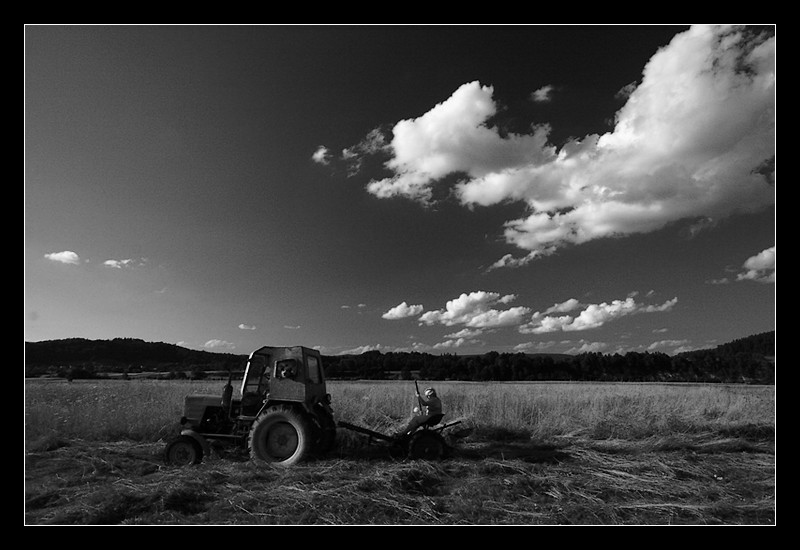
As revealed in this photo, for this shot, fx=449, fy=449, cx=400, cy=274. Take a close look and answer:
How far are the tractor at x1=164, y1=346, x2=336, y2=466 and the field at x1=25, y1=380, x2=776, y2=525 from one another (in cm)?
30

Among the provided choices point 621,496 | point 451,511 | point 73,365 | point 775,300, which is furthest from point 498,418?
point 73,365

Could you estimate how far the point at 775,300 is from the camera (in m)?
4.79

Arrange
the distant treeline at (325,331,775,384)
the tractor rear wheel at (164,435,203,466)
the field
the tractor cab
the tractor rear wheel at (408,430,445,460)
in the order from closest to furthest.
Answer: the field, the tractor rear wheel at (164,435,203,466), the tractor cab, the tractor rear wheel at (408,430,445,460), the distant treeline at (325,331,775,384)

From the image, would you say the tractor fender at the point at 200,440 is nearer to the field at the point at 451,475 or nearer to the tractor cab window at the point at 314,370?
the field at the point at 451,475

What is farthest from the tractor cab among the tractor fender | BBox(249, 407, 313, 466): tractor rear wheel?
the tractor fender

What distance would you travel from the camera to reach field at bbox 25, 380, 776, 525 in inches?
197

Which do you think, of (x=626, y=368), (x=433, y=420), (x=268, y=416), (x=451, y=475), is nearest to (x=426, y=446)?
(x=433, y=420)

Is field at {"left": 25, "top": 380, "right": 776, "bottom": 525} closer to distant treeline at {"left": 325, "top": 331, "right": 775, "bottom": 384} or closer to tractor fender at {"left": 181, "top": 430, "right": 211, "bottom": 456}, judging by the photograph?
tractor fender at {"left": 181, "top": 430, "right": 211, "bottom": 456}

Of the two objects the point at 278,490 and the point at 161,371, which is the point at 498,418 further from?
the point at 161,371

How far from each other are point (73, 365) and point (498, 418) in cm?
4199

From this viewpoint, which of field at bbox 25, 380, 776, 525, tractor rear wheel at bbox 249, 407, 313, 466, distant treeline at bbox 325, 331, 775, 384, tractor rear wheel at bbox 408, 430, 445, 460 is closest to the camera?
field at bbox 25, 380, 776, 525

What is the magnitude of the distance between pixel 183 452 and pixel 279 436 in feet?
5.21

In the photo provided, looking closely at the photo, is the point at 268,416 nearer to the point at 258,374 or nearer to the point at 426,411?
the point at 258,374

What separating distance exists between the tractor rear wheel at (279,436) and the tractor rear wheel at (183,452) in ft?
3.02
